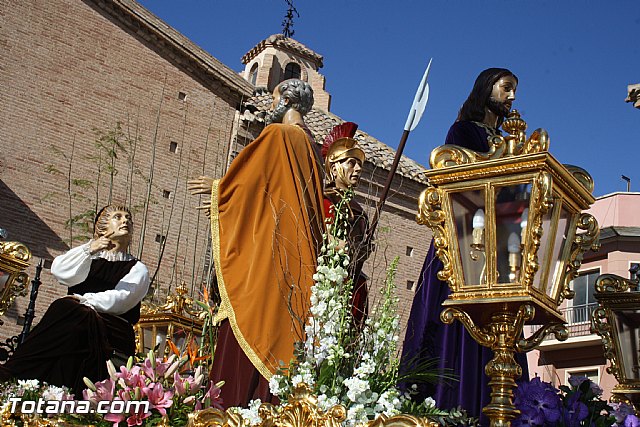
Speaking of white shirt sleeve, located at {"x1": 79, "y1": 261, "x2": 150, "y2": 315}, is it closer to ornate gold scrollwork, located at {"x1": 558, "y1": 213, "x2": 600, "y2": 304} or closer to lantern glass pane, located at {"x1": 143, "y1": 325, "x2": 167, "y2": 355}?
lantern glass pane, located at {"x1": 143, "y1": 325, "x2": 167, "y2": 355}

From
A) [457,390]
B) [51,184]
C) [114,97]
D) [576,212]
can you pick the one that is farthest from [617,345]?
[114,97]

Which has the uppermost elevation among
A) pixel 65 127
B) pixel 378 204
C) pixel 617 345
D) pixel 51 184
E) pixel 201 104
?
pixel 201 104

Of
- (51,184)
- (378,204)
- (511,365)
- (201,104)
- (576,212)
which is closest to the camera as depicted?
(511,365)

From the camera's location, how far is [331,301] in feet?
10.1

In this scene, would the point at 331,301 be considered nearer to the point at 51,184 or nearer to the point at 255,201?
the point at 255,201

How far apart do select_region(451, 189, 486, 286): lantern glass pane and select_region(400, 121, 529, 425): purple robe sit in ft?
2.84

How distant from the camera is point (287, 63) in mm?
31906

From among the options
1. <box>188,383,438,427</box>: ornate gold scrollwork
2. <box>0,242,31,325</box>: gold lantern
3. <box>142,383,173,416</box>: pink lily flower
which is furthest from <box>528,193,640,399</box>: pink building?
<box>188,383,438,427</box>: ornate gold scrollwork

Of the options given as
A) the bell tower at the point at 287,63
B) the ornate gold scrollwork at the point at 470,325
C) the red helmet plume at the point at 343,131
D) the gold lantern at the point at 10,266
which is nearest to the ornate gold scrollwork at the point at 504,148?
the ornate gold scrollwork at the point at 470,325

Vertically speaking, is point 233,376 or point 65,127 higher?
point 65,127

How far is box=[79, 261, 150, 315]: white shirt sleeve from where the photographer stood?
4715mm

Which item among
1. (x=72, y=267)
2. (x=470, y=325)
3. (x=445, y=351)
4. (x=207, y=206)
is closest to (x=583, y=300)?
(x=445, y=351)

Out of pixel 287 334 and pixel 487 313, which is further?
pixel 287 334

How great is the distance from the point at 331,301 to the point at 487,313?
58 cm
